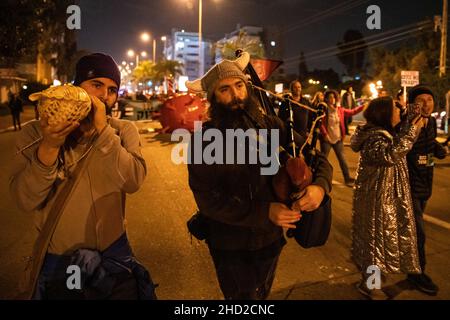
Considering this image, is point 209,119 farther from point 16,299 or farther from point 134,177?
point 16,299

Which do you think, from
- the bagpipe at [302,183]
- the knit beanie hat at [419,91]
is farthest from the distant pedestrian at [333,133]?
the bagpipe at [302,183]

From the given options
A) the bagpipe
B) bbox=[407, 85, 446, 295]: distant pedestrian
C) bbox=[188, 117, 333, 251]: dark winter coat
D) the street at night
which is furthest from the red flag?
bbox=[188, 117, 333, 251]: dark winter coat

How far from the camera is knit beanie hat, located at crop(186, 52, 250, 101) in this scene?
2.44m

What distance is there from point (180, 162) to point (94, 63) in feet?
30.3

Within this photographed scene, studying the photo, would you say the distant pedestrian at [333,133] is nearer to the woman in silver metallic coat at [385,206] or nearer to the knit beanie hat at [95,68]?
the woman in silver metallic coat at [385,206]

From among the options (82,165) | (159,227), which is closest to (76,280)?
(82,165)

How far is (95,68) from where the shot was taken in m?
2.21

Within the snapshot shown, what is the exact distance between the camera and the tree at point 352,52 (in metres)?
70.2

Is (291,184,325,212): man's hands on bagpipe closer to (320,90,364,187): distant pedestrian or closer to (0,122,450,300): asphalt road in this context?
(0,122,450,300): asphalt road

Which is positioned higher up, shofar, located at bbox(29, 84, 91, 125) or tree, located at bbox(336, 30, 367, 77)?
tree, located at bbox(336, 30, 367, 77)

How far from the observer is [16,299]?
6.49 feet

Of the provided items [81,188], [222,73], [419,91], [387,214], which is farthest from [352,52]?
[81,188]

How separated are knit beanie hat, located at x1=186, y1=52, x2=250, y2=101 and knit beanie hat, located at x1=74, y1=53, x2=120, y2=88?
54cm
